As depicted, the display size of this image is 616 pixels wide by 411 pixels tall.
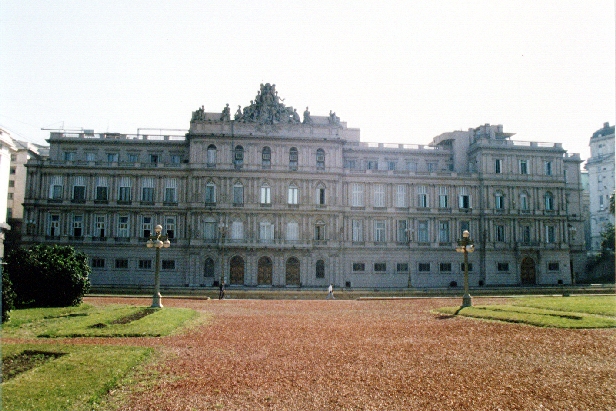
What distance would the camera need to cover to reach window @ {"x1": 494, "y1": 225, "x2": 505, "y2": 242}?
2584 inches

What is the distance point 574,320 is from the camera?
80.3 ft

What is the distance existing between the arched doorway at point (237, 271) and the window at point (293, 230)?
249 inches

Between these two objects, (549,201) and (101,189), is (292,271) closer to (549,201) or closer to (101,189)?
(101,189)

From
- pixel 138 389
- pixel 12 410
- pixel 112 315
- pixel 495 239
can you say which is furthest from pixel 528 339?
pixel 495 239

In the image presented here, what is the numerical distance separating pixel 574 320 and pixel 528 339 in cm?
545

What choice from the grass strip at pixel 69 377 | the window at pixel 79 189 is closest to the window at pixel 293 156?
the window at pixel 79 189

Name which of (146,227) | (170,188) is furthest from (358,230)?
(146,227)

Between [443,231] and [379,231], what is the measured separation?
841 cm

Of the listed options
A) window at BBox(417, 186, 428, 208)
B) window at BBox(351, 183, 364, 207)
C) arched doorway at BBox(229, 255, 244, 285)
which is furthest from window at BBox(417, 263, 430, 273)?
arched doorway at BBox(229, 255, 244, 285)

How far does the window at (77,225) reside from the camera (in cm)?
6066

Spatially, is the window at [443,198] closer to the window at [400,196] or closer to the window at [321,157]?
the window at [400,196]

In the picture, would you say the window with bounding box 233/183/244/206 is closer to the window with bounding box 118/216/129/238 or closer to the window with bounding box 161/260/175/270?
the window with bounding box 161/260/175/270

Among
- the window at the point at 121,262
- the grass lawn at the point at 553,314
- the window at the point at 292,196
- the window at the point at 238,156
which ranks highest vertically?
the window at the point at 238,156

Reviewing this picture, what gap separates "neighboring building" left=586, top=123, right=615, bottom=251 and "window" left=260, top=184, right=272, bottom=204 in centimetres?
6127
